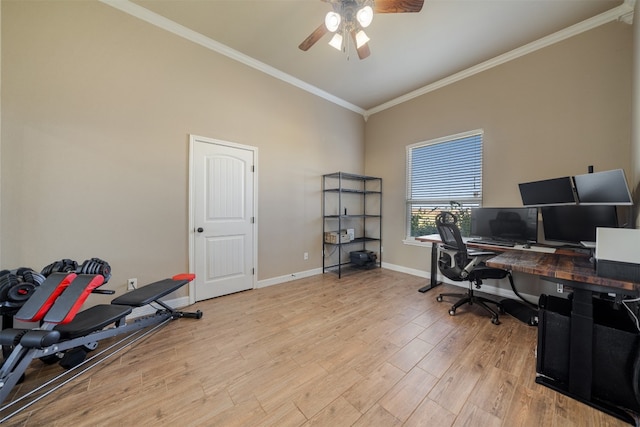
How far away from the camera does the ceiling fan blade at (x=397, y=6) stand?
179 centimetres

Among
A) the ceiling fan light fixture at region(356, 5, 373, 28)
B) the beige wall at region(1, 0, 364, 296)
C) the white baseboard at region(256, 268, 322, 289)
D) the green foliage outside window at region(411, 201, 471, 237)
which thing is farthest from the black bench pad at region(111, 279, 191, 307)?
the green foliage outside window at region(411, 201, 471, 237)

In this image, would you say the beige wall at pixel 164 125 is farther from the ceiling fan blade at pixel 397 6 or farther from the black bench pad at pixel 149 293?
the ceiling fan blade at pixel 397 6

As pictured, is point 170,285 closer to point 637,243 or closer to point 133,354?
point 133,354

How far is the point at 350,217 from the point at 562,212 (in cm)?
292

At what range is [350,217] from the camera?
15.0ft

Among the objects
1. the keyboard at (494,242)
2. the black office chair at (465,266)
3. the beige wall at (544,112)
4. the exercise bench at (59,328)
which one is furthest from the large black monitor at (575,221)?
the exercise bench at (59,328)

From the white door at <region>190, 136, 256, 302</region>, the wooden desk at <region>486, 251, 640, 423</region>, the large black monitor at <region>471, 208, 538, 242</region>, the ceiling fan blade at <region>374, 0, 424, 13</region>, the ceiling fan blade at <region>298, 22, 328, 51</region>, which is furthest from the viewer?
the white door at <region>190, 136, 256, 302</region>

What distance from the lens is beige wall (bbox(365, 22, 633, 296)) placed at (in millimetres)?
2375

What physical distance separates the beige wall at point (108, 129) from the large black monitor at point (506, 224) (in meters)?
3.05

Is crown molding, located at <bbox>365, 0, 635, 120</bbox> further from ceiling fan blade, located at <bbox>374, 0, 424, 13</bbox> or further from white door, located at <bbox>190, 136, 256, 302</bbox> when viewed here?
white door, located at <bbox>190, 136, 256, 302</bbox>

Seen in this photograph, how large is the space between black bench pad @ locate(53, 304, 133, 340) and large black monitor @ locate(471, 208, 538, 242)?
13.2 feet

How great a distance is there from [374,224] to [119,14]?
4.57 metres

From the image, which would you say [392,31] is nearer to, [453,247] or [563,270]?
[453,247]

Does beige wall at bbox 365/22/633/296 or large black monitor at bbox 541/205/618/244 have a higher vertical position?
beige wall at bbox 365/22/633/296
